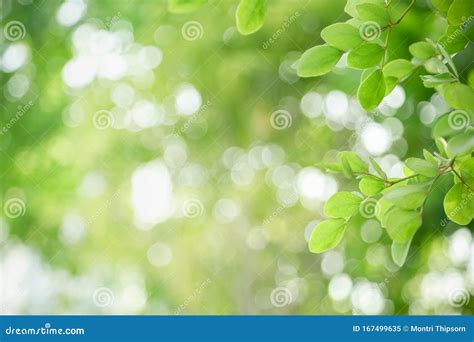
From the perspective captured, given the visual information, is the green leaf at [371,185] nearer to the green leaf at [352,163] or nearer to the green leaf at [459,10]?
the green leaf at [352,163]

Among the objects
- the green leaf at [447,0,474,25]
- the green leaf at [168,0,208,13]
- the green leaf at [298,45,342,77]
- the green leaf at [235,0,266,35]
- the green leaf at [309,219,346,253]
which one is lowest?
the green leaf at [309,219,346,253]

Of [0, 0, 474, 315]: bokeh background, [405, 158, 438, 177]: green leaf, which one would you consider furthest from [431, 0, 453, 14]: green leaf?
[0, 0, 474, 315]: bokeh background

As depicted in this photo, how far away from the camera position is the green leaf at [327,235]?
16.3 inches

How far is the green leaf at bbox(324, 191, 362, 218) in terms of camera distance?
0.42 metres

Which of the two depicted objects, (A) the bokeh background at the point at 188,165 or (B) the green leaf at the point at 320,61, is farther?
(A) the bokeh background at the point at 188,165

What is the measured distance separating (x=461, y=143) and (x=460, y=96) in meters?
0.04

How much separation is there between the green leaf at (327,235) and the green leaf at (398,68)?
0.11 m

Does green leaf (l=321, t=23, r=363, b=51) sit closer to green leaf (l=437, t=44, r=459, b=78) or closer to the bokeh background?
green leaf (l=437, t=44, r=459, b=78)

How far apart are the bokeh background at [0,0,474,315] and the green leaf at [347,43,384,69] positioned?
178 cm

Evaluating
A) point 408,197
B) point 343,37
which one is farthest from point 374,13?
point 408,197

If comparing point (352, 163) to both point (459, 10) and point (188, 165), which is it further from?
point (188, 165)

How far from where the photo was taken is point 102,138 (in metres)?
2.99

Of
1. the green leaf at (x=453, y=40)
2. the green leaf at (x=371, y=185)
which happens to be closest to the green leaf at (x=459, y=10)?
the green leaf at (x=453, y=40)
